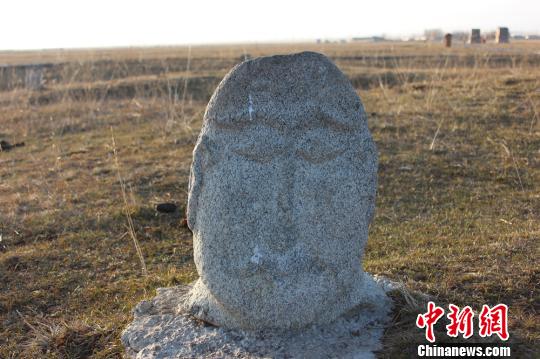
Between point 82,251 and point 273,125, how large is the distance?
2755mm

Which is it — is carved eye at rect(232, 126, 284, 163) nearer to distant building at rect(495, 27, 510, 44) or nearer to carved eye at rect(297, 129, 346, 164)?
carved eye at rect(297, 129, 346, 164)

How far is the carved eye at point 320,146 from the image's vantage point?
2744 mm

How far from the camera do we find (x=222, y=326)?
9.53 feet

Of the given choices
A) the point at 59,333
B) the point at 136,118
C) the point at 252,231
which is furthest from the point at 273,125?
the point at 136,118

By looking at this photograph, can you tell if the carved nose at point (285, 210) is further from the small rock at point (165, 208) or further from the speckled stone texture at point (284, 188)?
the small rock at point (165, 208)

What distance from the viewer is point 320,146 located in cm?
275

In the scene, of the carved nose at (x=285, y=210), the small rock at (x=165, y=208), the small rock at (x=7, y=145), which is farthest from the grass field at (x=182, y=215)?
the carved nose at (x=285, y=210)

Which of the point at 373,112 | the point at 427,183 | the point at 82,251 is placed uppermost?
the point at 373,112

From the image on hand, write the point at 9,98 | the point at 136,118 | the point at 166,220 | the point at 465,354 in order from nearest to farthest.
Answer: the point at 465,354 < the point at 166,220 < the point at 136,118 < the point at 9,98

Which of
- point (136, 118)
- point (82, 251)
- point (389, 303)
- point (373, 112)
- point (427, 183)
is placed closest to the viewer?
point (389, 303)

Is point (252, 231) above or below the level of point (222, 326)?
above

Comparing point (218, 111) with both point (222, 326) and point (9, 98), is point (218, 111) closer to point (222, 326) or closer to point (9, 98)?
point (222, 326)

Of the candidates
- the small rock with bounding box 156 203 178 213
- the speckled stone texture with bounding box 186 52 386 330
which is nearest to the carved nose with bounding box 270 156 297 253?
the speckled stone texture with bounding box 186 52 386 330

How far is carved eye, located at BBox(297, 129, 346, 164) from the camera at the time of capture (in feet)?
9.00
